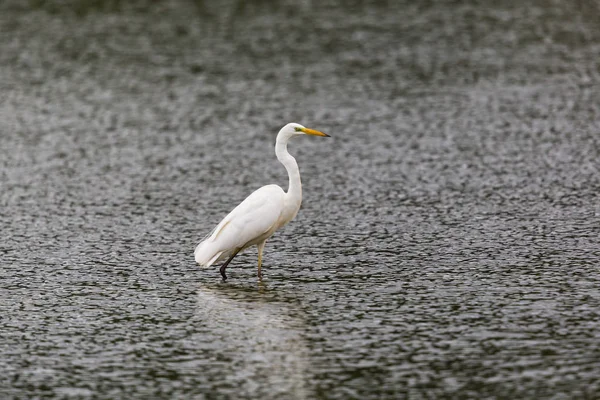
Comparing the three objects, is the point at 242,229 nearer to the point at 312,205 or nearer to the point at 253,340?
the point at 253,340

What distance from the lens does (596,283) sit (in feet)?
38.1

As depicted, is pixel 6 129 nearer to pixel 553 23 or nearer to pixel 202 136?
pixel 202 136

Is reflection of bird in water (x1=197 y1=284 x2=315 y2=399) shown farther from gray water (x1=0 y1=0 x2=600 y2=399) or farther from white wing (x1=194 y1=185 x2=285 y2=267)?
white wing (x1=194 y1=185 x2=285 y2=267)

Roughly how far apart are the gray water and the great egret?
359 millimetres

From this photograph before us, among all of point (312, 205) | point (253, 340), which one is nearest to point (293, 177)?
point (253, 340)

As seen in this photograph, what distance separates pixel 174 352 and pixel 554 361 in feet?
11.0

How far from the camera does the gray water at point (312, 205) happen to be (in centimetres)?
952

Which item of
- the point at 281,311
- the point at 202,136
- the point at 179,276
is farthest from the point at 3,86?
the point at 281,311

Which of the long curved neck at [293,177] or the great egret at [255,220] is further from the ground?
the long curved neck at [293,177]

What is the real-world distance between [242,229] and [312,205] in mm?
4001

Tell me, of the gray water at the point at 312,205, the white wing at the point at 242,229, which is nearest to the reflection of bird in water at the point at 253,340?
the gray water at the point at 312,205

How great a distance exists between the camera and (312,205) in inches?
635

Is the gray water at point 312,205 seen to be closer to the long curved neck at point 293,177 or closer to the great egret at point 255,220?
the great egret at point 255,220

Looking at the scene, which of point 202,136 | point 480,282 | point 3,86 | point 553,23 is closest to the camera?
point 480,282
